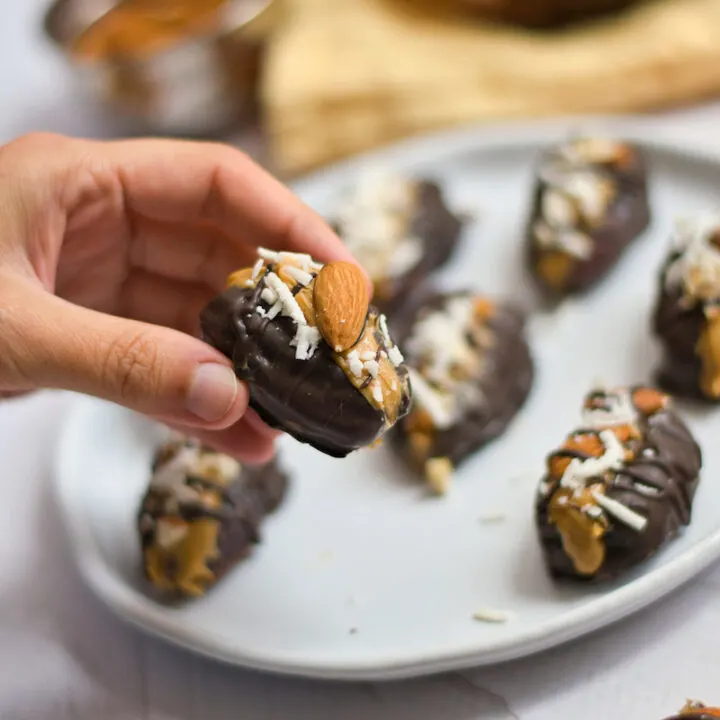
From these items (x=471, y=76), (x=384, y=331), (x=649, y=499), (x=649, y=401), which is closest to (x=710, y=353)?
(x=649, y=401)

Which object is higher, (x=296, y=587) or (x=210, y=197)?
(x=210, y=197)

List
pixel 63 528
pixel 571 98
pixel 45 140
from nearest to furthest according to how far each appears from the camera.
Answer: pixel 45 140 < pixel 63 528 < pixel 571 98

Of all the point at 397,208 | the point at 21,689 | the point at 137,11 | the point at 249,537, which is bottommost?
the point at 21,689

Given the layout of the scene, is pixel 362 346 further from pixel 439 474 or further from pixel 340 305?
pixel 439 474

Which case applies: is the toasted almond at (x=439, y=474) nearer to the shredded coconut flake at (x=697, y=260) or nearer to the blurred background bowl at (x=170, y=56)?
the shredded coconut flake at (x=697, y=260)

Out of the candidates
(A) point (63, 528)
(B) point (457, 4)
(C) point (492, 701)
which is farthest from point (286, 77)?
(C) point (492, 701)

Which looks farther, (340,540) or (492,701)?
(340,540)

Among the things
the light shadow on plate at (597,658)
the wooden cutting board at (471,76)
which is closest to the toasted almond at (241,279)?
the light shadow on plate at (597,658)

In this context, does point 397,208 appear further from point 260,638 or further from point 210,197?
point 260,638
